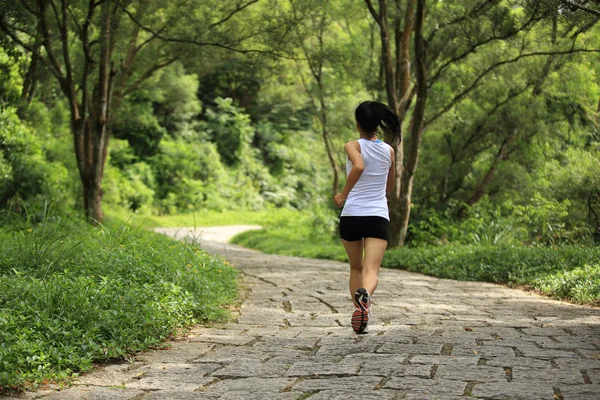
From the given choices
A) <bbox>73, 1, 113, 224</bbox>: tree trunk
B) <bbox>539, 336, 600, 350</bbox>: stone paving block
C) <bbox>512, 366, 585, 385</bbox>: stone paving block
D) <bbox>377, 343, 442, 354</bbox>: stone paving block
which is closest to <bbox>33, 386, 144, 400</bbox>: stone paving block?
<bbox>377, 343, 442, 354</bbox>: stone paving block

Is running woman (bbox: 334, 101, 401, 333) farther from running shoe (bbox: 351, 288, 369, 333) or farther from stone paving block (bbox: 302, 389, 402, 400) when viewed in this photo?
stone paving block (bbox: 302, 389, 402, 400)

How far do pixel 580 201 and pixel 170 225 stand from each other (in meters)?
16.1

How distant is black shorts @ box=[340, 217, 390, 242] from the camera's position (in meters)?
5.38

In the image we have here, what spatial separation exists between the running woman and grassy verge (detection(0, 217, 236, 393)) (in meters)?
1.47

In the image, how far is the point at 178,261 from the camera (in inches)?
291

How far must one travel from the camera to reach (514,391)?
3.64m

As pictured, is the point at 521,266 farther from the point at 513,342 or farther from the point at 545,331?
the point at 513,342

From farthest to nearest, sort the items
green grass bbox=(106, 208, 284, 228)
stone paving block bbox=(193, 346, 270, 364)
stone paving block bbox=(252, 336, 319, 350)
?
1. green grass bbox=(106, 208, 284, 228)
2. stone paving block bbox=(252, 336, 319, 350)
3. stone paving block bbox=(193, 346, 270, 364)

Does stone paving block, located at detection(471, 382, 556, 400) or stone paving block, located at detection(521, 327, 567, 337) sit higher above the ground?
stone paving block, located at detection(471, 382, 556, 400)

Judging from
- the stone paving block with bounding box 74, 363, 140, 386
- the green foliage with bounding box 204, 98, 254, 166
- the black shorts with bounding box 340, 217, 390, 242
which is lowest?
the stone paving block with bounding box 74, 363, 140, 386

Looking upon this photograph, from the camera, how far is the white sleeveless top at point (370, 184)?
541cm

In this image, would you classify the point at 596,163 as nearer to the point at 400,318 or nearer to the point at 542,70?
the point at 542,70

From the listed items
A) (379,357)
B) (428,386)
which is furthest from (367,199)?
(428,386)

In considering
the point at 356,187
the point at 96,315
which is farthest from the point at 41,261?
the point at 356,187
